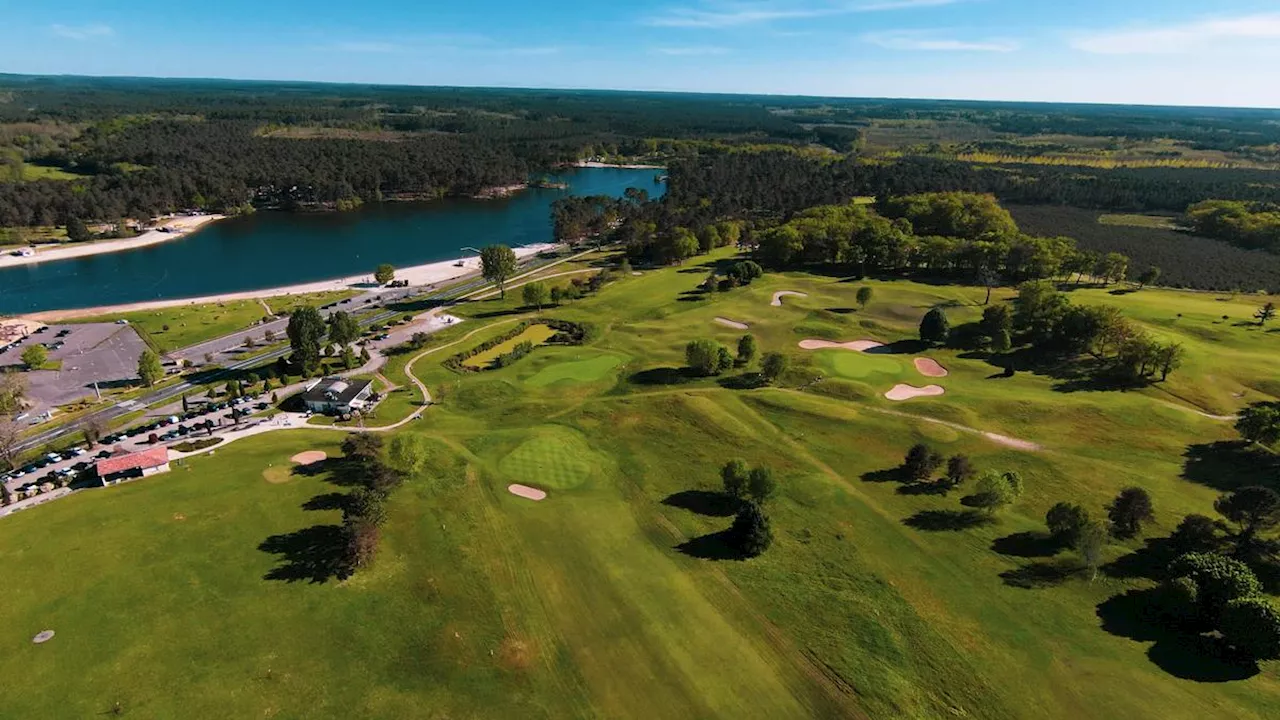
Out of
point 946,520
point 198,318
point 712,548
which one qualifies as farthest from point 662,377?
point 198,318

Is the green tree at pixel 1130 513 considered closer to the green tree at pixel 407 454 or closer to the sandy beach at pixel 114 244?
the green tree at pixel 407 454

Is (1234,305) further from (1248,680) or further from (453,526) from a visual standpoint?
(453,526)

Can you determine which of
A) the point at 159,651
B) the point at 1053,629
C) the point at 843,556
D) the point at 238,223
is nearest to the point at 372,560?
the point at 159,651

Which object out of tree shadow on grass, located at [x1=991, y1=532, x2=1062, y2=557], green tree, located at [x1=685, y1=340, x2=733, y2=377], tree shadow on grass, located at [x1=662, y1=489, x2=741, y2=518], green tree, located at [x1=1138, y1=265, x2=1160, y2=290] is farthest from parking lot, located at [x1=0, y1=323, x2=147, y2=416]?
green tree, located at [x1=1138, y1=265, x2=1160, y2=290]

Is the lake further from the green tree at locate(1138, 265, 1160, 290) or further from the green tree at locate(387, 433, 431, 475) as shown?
the green tree at locate(1138, 265, 1160, 290)

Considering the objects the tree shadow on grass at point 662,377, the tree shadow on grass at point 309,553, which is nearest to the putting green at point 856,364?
the tree shadow on grass at point 662,377

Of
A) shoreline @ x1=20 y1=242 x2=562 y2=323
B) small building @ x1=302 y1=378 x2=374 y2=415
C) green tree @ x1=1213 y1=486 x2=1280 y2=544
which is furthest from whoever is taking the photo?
shoreline @ x1=20 y1=242 x2=562 y2=323
